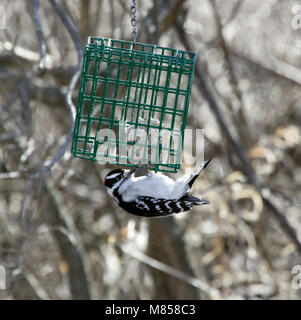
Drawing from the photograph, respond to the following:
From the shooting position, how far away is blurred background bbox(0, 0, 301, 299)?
565 cm

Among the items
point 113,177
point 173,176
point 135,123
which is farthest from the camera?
point 173,176

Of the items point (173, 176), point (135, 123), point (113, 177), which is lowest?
point (113, 177)

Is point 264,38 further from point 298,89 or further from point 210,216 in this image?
point 210,216

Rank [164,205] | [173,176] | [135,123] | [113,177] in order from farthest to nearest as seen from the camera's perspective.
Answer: [173,176] → [113,177] → [164,205] → [135,123]

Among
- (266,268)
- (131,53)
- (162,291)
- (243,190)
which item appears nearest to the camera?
(131,53)

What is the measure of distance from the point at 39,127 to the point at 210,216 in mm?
2557

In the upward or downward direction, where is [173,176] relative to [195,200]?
upward

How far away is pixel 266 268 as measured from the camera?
6633 millimetres

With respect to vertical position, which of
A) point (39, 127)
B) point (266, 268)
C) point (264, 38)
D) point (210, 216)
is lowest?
point (266, 268)

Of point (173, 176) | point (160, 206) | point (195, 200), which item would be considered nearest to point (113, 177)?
point (160, 206)

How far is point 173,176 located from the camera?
6.35 m

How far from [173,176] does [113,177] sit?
90.1 inches

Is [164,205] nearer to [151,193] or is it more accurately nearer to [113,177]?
[151,193]
